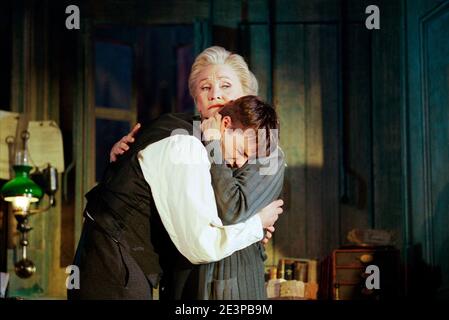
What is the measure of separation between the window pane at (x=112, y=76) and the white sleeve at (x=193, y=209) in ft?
13.1

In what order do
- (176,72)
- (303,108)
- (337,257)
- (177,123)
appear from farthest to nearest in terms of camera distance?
(176,72)
(303,108)
(337,257)
(177,123)

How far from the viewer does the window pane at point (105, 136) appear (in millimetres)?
6406

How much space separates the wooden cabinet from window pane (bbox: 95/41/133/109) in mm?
2387

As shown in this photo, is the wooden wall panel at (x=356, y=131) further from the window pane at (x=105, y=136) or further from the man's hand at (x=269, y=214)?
the man's hand at (x=269, y=214)

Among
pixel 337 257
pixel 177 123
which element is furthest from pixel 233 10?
pixel 177 123

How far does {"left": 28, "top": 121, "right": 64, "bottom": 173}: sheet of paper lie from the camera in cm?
552

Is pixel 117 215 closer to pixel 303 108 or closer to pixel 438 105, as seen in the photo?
pixel 438 105

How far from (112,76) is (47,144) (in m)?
1.45

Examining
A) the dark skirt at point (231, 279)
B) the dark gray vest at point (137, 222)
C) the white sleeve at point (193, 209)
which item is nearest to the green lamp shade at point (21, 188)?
the dark gray vest at point (137, 222)

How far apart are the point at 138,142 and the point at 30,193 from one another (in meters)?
2.64

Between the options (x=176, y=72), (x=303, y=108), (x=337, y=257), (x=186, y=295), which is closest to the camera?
(x=186, y=295)

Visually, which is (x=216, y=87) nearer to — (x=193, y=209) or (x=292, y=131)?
(x=193, y=209)

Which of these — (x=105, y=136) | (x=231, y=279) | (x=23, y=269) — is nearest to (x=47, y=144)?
(x=23, y=269)
